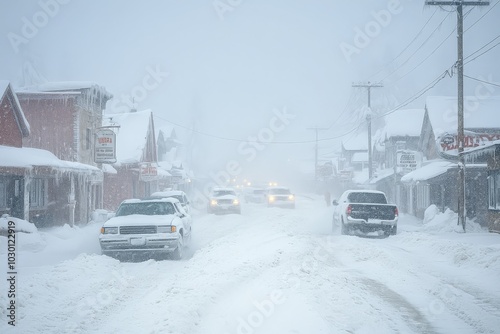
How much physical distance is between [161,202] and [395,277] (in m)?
7.46

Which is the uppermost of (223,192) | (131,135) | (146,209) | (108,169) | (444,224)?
(131,135)

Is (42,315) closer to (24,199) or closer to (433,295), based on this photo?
(433,295)

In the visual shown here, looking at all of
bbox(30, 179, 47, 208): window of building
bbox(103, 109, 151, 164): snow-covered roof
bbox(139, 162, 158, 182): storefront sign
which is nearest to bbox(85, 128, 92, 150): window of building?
bbox(30, 179, 47, 208): window of building

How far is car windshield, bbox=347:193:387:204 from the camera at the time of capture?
724 inches

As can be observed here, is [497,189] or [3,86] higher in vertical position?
[3,86]

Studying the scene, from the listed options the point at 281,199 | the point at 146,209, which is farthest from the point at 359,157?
the point at 146,209

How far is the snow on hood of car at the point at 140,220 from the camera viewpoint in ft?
37.4

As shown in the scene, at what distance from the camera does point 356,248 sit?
43.6 feet

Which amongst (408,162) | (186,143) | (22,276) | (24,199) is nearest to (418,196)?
(408,162)

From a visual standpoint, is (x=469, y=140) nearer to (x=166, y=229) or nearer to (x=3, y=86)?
(x=166, y=229)

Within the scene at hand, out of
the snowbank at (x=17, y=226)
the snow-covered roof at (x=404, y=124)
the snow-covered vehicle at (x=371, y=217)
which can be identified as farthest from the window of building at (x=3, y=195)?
the snow-covered roof at (x=404, y=124)

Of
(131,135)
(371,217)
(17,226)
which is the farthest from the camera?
(131,135)

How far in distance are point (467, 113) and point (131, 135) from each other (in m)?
25.6

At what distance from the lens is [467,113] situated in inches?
1110
